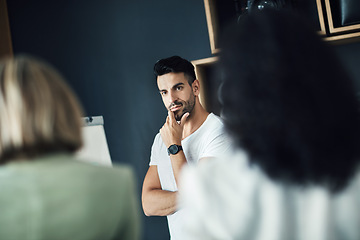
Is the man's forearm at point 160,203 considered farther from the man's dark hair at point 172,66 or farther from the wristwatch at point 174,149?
the man's dark hair at point 172,66

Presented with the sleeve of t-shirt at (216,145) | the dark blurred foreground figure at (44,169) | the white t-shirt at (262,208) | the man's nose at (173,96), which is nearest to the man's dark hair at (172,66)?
the man's nose at (173,96)

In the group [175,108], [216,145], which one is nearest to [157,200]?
[216,145]

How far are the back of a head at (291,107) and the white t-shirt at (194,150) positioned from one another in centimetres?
112

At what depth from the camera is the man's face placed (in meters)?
2.27

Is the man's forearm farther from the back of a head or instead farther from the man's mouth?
the back of a head

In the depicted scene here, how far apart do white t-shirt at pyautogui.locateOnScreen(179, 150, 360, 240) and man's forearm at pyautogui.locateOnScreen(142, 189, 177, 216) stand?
1.21 m

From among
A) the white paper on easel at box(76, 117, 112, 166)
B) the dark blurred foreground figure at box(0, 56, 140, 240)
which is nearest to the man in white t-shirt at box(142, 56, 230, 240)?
the white paper on easel at box(76, 117, 112, 166)

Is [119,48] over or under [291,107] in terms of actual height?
over

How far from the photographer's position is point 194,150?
210 centimetres


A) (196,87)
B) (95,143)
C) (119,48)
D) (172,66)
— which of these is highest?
(119,48)

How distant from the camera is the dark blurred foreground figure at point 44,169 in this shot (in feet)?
2.75

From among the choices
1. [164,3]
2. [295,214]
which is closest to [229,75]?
[295,214]

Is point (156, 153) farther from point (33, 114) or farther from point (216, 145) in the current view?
point (33, 114)

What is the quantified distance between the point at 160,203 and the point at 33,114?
1.29 metres
